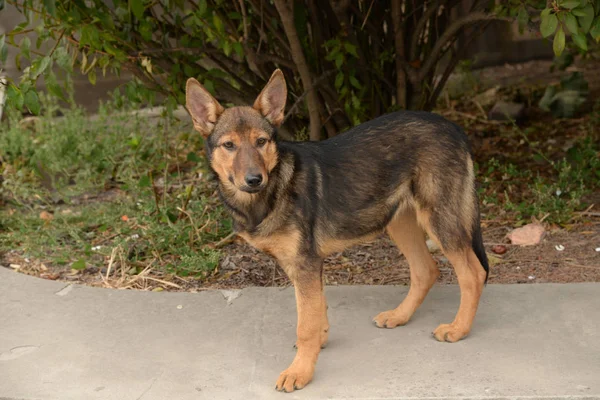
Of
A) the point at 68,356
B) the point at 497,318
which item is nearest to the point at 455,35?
the point at 497,318

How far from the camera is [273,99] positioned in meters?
4.56

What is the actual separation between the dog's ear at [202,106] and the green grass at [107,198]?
1.69 m

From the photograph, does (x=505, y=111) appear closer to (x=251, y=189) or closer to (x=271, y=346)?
(x=271, y=346)

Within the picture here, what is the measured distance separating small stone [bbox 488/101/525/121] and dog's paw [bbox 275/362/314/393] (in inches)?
229

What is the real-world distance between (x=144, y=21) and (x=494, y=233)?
10.5ft

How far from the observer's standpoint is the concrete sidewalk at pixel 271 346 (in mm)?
4191

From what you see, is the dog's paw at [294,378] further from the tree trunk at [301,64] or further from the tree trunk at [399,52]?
the tree trunk at [399,52]

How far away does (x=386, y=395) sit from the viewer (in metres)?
4.05

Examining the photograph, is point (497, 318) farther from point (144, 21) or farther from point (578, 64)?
point (578, 64)

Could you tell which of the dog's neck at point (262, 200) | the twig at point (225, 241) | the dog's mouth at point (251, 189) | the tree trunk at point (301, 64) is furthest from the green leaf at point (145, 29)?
the dog's mouth at point (251, 189)

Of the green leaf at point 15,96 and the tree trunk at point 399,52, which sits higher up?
the green leaf at point 15,96

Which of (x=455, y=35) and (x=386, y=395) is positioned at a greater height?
(x=455, y=35)

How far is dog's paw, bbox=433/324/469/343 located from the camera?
4.63m

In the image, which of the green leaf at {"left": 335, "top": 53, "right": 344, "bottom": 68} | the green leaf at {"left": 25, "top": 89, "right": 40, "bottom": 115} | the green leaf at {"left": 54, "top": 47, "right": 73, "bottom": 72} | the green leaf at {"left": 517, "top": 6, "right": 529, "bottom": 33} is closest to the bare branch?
A: the green leaf at {"left": 517, "top": 6, "right": 529, "bottom": 33}
